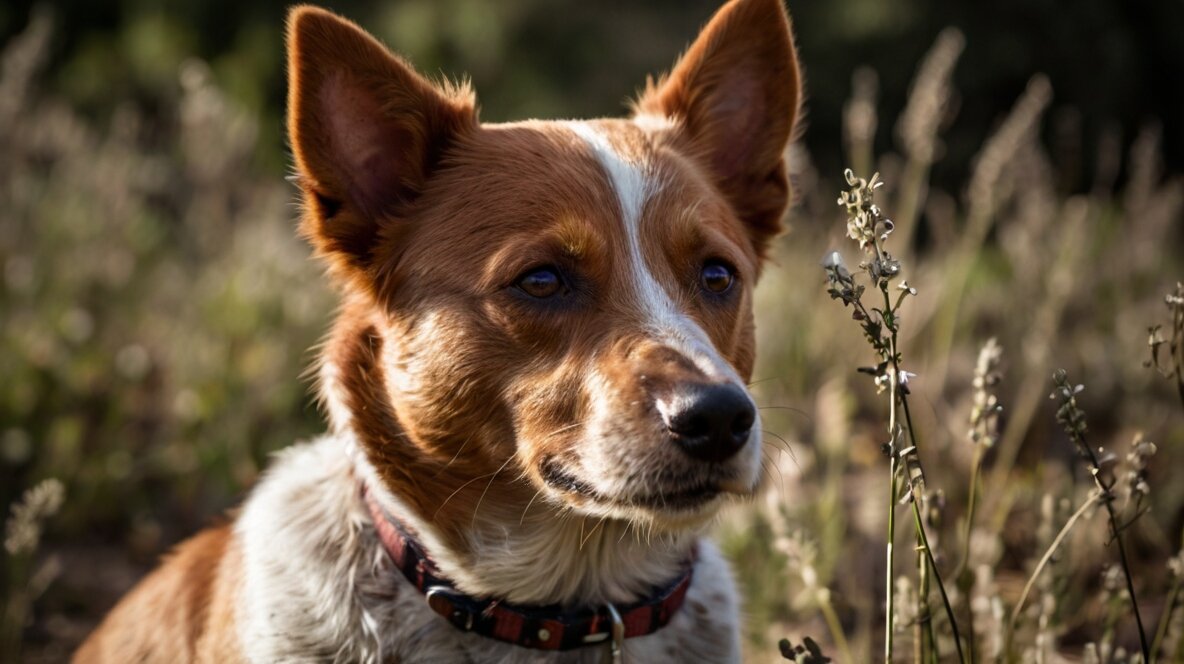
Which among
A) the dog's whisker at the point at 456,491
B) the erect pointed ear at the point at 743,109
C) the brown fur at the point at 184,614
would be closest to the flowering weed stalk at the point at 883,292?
the dog's whisker at the point at 456,491

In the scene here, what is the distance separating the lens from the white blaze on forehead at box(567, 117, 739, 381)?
245cm

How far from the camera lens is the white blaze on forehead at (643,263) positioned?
245cm

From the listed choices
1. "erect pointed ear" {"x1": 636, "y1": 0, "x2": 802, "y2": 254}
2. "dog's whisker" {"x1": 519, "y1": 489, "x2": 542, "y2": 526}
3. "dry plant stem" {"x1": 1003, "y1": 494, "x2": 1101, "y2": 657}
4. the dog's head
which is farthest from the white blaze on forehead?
"dry plant stem" {"x1": 1003, "y1": 494, "x2": 1101, "y2": 657}

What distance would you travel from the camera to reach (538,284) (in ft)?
8.54

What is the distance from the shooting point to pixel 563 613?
2707mm

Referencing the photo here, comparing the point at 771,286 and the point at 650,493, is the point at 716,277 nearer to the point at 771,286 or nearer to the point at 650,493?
the point at 650,493

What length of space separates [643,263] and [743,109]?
2.55ft

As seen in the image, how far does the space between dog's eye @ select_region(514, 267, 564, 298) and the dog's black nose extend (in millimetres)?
462

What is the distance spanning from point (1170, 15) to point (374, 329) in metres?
7.69

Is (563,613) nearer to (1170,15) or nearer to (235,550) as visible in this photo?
(235,550)

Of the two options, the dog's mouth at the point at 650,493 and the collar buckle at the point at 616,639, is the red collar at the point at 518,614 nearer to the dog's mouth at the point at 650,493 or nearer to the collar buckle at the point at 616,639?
the collar buckle at the point at 616,639

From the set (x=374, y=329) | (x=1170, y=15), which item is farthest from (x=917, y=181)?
(x=1170, y=15)

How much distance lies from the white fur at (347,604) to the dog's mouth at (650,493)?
0.88 feet

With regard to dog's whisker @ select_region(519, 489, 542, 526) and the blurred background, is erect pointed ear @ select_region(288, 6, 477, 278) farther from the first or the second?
the blurred background
